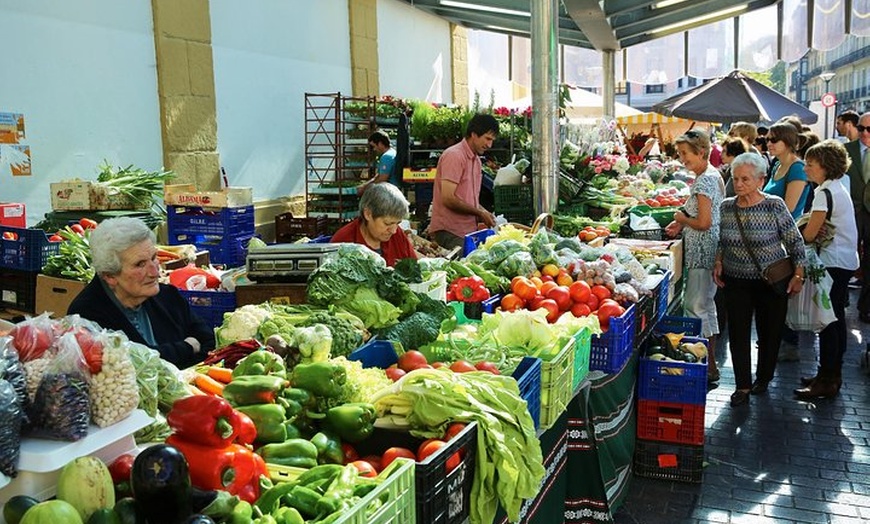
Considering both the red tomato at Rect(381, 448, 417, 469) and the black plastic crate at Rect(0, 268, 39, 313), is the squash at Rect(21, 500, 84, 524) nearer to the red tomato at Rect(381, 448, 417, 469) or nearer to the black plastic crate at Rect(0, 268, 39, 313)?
the red tomato at Rect(381, 448, 417, 469)

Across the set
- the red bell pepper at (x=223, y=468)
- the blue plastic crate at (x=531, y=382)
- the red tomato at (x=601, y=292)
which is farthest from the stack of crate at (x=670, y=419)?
the red bell pepper at (x=223, y=468)

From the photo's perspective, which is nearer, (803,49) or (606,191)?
(606,191)

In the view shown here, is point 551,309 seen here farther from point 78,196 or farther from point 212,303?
point 78,196

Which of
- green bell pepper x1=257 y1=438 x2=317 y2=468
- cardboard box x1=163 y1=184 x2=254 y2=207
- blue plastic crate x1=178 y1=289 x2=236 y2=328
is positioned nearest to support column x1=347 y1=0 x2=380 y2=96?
cardboard box x1=163 y1=184 x2=254 y2=207

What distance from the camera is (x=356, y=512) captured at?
5.55ft

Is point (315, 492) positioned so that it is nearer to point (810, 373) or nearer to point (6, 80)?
point (810, 373)

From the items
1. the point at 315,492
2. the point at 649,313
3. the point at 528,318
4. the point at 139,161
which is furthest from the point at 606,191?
the point at 315,492

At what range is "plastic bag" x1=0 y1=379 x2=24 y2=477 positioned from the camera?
1562mm

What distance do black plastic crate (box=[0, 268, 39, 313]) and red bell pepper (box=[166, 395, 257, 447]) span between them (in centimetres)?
464

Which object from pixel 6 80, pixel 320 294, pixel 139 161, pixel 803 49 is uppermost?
pixel 803 49

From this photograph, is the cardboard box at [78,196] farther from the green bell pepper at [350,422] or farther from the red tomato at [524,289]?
the green bell pepper at [350,422]

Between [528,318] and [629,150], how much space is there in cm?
1525

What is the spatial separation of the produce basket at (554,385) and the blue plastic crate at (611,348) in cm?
78

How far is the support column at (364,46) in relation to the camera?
47.0ft
